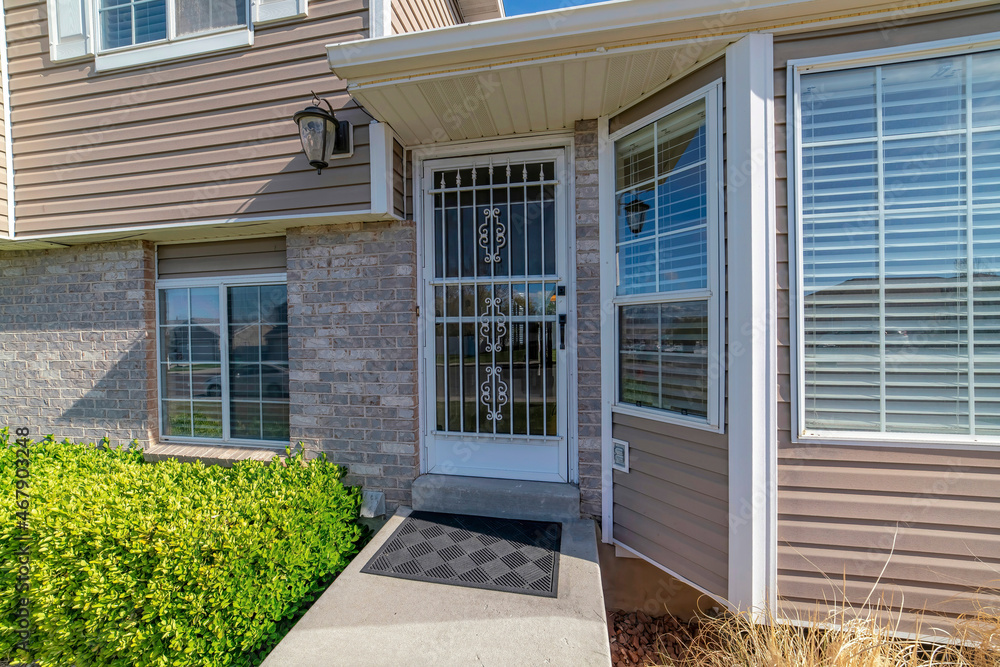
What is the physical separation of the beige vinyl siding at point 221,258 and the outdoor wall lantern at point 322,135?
842 mm

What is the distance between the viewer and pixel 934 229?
6.23 ft

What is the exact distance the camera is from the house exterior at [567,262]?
1.91 meters

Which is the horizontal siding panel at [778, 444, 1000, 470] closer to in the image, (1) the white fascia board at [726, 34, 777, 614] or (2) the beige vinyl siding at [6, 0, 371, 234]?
(1) the white fascia board at [726, 34, 777, 614]

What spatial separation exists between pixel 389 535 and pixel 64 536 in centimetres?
161

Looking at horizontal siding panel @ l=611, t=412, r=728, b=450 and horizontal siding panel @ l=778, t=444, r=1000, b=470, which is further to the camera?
horizontal siding panel @ l=611, t=412, r=728, b=450

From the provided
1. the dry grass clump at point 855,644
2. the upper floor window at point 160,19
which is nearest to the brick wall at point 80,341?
the upper floor window at point 160,19

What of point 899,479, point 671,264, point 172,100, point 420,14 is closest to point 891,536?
point 899,479

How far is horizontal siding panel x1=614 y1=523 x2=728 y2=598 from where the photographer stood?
82.8 inches

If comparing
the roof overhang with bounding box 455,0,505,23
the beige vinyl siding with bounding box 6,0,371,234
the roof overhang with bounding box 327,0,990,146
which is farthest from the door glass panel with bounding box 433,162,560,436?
the roof overhang with bounding box 455,0,505,23

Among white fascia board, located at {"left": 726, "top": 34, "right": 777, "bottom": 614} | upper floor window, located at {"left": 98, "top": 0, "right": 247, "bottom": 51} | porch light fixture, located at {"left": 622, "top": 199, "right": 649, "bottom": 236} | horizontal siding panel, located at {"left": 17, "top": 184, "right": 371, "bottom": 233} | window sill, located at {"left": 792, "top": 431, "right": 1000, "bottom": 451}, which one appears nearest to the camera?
window sill, located at {"left": 792, "top": 431, "right": 1000, "bottom": 451}

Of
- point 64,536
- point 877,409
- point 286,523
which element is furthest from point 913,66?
point 64,536

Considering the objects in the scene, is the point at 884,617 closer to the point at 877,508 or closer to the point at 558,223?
the point at 877,508

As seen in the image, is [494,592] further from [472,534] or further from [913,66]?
[913,66]

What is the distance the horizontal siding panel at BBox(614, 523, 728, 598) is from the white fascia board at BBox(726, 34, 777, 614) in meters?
0.12
